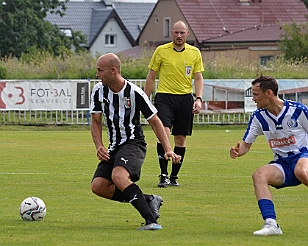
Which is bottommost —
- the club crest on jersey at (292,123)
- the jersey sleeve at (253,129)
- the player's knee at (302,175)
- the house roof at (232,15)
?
the player's knee at (302,175)

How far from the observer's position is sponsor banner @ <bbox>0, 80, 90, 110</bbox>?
2820 centimetres

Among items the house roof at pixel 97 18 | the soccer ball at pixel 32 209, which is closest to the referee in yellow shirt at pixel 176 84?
the soccer ball at pixel 32 209

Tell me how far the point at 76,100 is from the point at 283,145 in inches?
815

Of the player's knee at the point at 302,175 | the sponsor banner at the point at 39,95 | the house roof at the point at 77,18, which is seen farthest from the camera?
the house roof at the point at 77,18

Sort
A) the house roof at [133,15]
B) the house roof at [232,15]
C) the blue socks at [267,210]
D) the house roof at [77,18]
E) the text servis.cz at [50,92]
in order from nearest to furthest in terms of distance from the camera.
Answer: the blue socks at [267,210] → the text servis.cz at [50,92] → the house roof at [232,15] → the house roof at [133,15] → the house roof at [77,18]

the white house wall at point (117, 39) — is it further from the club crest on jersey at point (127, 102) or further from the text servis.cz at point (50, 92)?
the club crest on jersey at point (127, 102)

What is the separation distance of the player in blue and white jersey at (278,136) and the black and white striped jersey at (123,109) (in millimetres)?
1015

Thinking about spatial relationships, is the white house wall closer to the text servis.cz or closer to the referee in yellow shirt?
the text servis.cz

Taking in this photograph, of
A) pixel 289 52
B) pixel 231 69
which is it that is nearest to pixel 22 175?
pixel 231 69

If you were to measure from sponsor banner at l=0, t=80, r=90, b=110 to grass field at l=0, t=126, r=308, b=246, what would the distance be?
9.57 metres

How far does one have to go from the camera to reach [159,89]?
1239 centimetres

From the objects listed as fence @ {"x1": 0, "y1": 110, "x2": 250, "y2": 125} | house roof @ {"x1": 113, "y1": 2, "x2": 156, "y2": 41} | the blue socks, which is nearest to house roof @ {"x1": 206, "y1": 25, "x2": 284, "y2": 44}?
house roof @ {"x1": 113, "y1": 2, "x2": 156, "y2": 41}

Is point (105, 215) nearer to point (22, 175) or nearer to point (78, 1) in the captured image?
point (22, 175)

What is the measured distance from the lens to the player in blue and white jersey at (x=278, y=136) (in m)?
7.86
